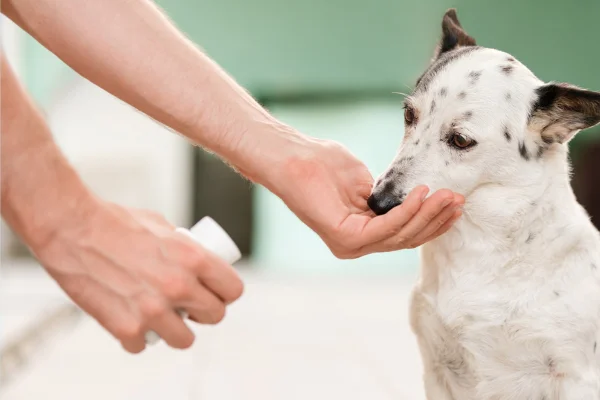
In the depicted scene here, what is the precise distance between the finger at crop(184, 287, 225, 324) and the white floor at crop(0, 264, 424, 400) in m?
1.55

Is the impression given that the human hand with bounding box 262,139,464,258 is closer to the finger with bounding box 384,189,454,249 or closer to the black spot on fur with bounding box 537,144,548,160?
the finger with bounding box 384,189,454,249

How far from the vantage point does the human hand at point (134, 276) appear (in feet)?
2.43

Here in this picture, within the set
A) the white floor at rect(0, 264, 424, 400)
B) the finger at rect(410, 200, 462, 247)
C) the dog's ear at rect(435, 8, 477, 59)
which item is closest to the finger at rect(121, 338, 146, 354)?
the finger at rect(410, 200, 462, 247)

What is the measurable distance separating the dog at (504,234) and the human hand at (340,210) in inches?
7.1

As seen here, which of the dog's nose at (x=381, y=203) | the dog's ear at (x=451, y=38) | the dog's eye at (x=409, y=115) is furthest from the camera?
the dog's ear at (x=451, y=38)

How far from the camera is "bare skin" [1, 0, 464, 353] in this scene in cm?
74

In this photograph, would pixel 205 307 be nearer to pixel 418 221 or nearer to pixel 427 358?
pixel 418 221

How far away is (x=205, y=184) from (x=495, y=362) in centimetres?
492

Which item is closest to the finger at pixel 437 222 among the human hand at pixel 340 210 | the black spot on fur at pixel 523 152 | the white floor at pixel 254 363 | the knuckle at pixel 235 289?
the human hand at pixel 340 210

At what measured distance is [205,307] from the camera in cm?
77

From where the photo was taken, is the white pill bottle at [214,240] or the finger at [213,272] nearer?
the finger at [213,272]

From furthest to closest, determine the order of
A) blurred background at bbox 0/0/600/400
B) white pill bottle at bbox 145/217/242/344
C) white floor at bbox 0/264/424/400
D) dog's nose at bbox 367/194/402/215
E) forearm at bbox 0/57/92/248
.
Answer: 1. blurred background at bbox 0/0/600/400
2. white floor at bbox 0/264/424/400
3. dog's nose at bbox 367/194/402/215
4. white pill bottle at bbox 145/217/242/344
5. forearm at bbox 0/57/92/248

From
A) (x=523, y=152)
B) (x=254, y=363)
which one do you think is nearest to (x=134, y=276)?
(x=523, y=152)

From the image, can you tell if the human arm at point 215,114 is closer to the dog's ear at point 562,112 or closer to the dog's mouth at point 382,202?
the dog's mouth at point 382,202
